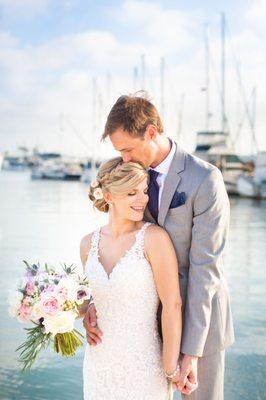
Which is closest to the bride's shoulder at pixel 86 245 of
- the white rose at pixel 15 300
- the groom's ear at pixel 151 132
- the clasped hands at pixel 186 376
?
the white rose at pixel 15 300

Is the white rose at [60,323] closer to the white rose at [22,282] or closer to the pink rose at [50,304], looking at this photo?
the pink rose at [50,304]

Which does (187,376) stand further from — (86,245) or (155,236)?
(86,245)

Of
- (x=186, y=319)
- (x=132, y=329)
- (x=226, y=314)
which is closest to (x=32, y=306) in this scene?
(x=132, y=329)

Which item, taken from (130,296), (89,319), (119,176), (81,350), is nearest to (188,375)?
(130,296)

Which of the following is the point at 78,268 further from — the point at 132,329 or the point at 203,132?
the point at 203,132

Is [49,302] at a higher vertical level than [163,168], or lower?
lower

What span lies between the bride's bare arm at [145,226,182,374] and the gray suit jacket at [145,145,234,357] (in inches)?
2.2

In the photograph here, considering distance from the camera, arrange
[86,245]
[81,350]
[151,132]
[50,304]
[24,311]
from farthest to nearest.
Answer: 1. [81,350]
2. [86,245]
3. [151,132]
4. [24,311]
5. [50,304]

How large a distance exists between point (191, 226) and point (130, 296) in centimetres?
46

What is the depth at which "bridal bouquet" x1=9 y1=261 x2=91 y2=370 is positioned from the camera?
2758 millimetres

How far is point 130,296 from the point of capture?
299 cm

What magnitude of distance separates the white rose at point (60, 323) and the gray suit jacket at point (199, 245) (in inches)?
22.6

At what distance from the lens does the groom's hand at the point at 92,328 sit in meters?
3.06

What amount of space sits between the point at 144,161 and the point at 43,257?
9.62 meters
